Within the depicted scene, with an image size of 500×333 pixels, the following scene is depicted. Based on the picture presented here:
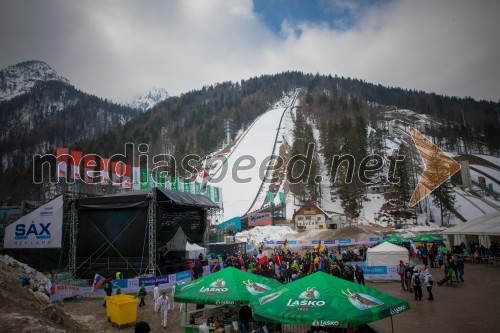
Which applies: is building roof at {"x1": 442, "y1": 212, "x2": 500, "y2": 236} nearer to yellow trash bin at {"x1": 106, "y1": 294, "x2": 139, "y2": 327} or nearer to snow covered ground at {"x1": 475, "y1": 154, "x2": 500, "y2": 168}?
yellow trash bin at {"x1": 106, "y1": 294, "x2": 139, "y2": 327}

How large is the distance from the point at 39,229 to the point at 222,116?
357ft

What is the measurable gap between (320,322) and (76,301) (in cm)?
1430

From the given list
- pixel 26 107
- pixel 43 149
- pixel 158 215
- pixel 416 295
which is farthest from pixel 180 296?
pixel 26 107

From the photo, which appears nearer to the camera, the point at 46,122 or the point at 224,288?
the point at 224,288

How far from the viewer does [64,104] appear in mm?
192875

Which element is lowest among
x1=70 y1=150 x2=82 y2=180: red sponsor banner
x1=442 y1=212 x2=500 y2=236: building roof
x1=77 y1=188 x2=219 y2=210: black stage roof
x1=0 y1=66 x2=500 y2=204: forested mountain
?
x1=442 y1=212 x2=500 y2=236: building roof

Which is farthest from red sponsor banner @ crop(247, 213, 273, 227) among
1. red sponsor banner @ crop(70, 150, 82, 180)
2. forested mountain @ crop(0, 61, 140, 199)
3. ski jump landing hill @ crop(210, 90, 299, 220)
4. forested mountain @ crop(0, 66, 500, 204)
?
forested mountain @ crop(0, 61, 140, 199)

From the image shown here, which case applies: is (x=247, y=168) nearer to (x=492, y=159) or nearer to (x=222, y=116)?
(x=222, y=116)

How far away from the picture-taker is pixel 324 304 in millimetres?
5590

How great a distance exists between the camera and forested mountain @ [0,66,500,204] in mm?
91250

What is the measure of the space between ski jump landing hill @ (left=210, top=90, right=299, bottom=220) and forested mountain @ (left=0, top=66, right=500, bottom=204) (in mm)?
11790

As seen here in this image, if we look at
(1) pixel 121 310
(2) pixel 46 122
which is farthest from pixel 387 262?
(2) pixel 46 122

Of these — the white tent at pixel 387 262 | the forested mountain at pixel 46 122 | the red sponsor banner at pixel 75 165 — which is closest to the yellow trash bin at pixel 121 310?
the white tent at pixel 387 262

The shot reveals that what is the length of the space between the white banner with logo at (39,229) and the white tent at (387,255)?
702 inches
